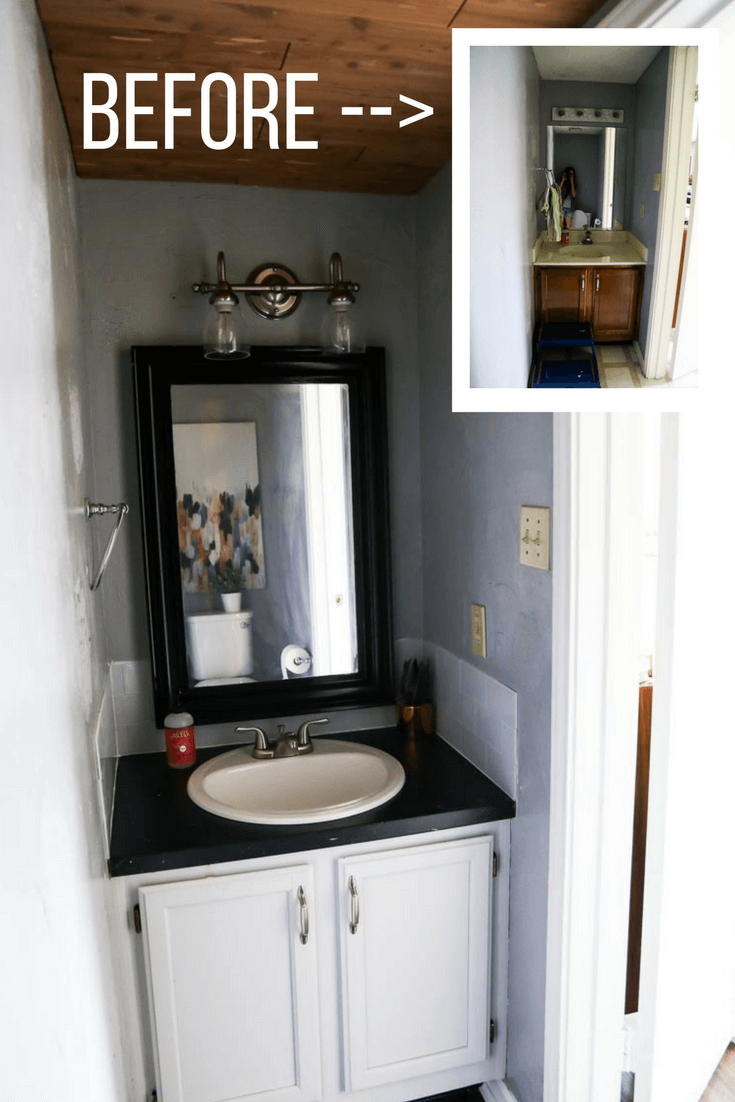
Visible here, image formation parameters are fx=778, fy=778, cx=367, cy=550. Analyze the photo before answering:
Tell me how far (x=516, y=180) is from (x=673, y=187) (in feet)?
0.49

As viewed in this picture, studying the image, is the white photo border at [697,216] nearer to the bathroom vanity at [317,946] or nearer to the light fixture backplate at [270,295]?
the bathroom vanity at [317,946]

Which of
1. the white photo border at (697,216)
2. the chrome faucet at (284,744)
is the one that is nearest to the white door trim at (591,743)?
the white photo border at (697,216)

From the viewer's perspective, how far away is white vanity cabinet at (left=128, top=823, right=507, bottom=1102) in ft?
5.08

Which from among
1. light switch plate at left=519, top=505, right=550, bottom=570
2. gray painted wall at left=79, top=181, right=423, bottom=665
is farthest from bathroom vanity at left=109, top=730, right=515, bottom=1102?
gray painted wall at left=79, top=181, right=423, bottom=665

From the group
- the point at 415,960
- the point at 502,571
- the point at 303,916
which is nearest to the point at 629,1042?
the point at 415,960

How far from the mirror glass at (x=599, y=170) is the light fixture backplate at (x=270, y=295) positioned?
1.27 meters

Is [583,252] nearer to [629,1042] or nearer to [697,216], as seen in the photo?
[697,216]

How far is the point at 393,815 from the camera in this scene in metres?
1.61

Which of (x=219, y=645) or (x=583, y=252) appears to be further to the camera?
(x=219, y=645)

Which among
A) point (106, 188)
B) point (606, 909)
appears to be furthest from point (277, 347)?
point (606, 909)

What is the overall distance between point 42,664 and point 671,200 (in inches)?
33.1

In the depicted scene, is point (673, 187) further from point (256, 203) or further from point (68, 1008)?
point (256, 203)

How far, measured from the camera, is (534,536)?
151cm

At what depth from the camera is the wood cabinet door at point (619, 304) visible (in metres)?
0.76
